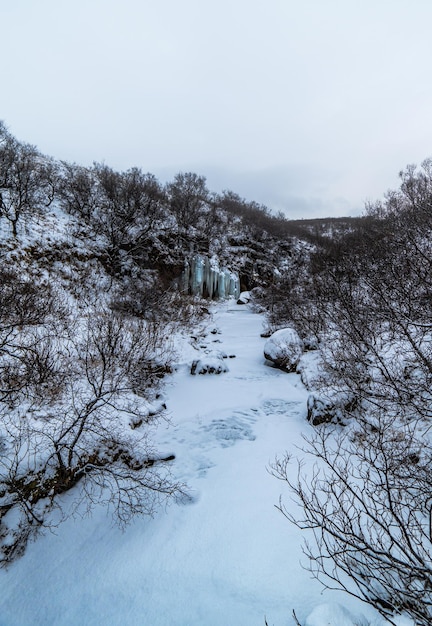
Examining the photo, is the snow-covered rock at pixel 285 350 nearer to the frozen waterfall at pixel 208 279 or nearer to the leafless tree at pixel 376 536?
the leafless tree at pixel 376 536

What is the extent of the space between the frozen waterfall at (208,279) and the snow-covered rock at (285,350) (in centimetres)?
1055

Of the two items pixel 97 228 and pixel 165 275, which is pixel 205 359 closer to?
pixel 165 275

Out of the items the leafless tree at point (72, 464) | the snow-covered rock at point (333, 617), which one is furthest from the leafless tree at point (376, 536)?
the leafless tree at point (72, 464)

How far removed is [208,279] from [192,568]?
21.8 metres

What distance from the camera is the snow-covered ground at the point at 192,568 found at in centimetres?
361

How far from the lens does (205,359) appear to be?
1216cm

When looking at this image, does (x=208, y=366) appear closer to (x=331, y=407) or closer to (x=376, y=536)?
(x=331, y=407)

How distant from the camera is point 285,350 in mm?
12734

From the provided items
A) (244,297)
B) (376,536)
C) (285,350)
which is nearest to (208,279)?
(244,297)

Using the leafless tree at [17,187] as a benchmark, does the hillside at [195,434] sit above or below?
below

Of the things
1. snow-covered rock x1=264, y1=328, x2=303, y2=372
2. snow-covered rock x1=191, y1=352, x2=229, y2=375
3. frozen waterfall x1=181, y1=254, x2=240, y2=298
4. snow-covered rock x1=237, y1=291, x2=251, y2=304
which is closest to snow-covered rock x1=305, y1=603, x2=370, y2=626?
snow-covered rock x1=191, y1=352, x2=229, y2=375

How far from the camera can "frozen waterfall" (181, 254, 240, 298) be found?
23500mm

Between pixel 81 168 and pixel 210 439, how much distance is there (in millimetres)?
27825

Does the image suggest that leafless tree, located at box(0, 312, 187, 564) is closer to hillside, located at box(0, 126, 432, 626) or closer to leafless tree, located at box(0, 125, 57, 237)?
hillside, located at box(0, 126, 432, 626)
